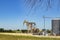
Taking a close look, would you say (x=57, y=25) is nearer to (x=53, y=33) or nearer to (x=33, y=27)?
(x=53, y=33)

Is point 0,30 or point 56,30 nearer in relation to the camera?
point 56,30

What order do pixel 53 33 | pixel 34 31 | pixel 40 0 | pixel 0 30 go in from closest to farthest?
pixel 40 0
pixel 53 33
pixel 34 31
pixel 0 30

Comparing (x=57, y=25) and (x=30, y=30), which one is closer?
(x=57, y=25)

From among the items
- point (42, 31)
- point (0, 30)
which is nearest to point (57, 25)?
point (42, 31)

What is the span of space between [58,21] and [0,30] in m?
11.3

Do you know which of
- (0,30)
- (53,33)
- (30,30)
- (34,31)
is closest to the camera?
(53,33)

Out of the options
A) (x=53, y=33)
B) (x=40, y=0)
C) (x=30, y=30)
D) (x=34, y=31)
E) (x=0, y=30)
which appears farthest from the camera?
(x=0, y=30)

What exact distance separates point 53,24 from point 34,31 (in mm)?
3236

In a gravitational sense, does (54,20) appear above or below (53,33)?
above

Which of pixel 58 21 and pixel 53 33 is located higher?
pixel 58 21

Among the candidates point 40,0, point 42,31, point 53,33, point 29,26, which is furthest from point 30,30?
point 40,0

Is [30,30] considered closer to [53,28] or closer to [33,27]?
[33,27]

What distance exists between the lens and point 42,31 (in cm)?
2370

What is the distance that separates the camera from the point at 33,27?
25.1 m
